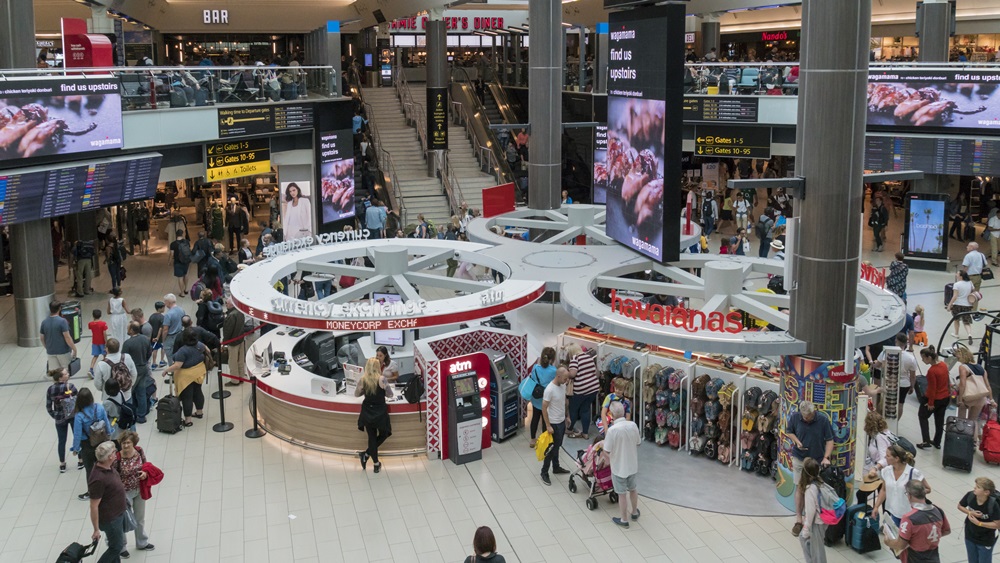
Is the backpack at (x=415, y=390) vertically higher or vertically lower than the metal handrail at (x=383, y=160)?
lower

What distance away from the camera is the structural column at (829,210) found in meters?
9.30

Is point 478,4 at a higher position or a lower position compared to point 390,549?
higher

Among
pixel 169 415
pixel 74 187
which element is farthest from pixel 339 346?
pixel 74 187

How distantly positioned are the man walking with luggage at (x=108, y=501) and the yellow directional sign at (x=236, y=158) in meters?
12.3

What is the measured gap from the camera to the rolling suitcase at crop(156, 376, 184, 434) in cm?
1216

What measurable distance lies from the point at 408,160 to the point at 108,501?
66.4ft

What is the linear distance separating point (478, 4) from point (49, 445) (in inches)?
1008

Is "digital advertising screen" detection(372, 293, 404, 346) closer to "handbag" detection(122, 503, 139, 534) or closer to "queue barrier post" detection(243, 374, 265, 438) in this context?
"queue barrier post" detection(243, 374, 265, 438)

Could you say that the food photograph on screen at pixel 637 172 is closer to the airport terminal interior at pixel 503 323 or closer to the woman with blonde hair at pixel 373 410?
the airport terminal interior at pixel 503 323

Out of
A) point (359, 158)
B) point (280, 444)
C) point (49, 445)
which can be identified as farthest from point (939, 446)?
point (359, 158)

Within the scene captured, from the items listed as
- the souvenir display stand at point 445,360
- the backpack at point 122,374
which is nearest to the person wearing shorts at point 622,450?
the souvenir display stand at point 445,360

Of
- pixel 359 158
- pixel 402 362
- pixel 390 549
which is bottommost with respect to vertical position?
pixel 390 549

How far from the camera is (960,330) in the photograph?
55.3 feet

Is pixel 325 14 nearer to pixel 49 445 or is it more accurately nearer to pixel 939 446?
pixel 49 445
